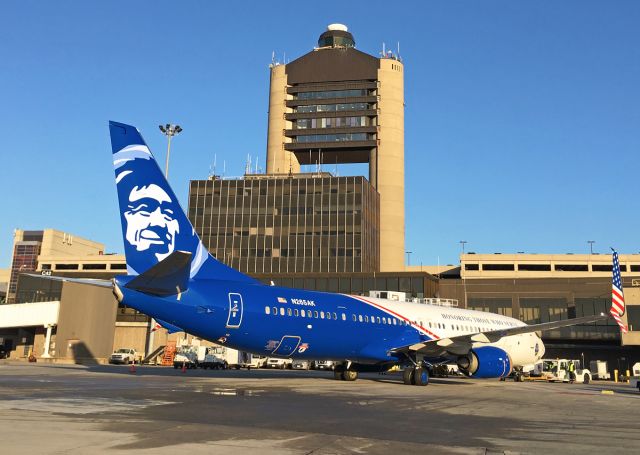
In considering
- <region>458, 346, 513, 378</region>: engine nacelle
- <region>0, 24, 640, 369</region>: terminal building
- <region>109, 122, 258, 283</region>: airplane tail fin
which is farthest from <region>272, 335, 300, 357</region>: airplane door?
<region>0, 24, 640, 369</region>: terminal building

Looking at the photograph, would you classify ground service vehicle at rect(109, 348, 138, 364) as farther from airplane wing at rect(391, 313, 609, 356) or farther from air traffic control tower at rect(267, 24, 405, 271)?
air traffic control tower at rect(267, 24, 405, 271)

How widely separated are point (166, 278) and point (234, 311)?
3.64 metres

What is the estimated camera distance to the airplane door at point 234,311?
22.3m

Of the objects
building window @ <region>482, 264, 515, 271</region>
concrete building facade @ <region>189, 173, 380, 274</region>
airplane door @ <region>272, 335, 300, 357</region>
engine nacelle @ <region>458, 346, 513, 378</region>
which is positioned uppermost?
concrete building facade @ <region>189, 173, 380, 274</region>

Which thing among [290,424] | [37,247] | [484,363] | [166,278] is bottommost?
[290,424]

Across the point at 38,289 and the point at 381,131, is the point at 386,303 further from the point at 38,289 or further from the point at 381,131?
the point at 381,131

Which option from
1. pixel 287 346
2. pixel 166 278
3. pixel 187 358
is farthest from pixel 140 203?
pixel 187 358

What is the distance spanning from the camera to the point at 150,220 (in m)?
21.2

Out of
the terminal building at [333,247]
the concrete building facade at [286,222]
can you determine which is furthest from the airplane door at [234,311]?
the concrete building facade at [286,222]

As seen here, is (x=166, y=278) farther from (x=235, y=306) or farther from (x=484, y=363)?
(x=484, y=363)

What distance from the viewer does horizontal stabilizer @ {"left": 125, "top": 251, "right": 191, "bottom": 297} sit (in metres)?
18.5

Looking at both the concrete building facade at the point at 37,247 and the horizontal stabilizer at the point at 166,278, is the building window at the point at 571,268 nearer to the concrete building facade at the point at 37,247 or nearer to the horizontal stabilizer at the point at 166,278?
the horizontal stabilizer at the point at 166,278

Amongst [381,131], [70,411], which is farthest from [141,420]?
[381,131]

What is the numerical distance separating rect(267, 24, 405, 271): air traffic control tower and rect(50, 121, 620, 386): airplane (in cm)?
8669
